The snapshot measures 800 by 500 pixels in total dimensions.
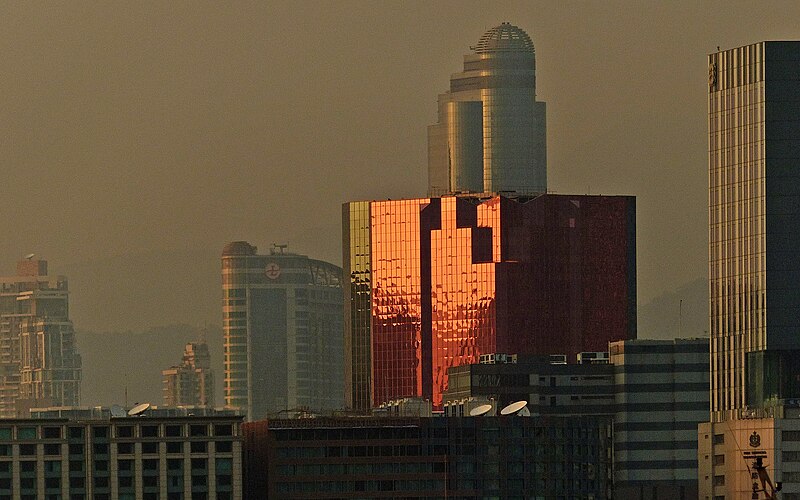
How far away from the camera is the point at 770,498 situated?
7062 inches

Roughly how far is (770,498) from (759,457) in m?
8.19

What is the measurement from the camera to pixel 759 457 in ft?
615
